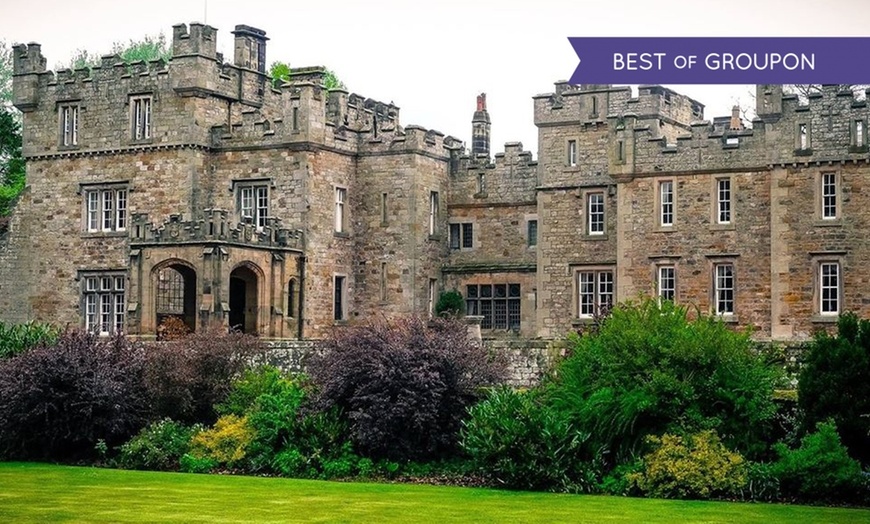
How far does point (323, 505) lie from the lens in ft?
76.9

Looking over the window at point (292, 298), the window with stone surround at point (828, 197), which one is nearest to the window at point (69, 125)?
the window at point (292, 298)

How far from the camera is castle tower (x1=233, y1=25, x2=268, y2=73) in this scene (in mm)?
48875

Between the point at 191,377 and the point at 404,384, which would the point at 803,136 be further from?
the point at 191,377

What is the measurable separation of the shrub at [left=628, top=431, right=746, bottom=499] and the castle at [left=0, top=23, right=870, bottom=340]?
15.0 meters

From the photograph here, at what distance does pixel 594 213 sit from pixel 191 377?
53.1 feet

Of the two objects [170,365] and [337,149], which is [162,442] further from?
[337,149]

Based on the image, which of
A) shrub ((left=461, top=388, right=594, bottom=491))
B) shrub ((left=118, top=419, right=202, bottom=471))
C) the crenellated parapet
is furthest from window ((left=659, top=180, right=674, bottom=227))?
shrub ((left=461, top=388, right=594, bottom=491))

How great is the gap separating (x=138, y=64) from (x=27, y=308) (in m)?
8.49

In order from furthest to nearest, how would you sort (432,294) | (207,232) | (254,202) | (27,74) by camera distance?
(27,74) → (432,294) → (254,202) → (207,232)

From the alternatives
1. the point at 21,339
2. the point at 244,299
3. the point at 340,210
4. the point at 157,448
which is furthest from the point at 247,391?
the point at 340,210

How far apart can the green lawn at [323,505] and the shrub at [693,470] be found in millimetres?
833

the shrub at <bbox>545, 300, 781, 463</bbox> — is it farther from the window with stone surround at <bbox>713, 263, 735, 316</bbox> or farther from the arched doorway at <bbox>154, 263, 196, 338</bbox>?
the arched doorway at <bbox>154, 263, 196, 338</bbox>

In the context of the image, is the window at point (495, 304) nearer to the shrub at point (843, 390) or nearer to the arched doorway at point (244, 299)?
the arched doorway at point (244, 299)

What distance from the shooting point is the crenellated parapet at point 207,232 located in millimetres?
43094
